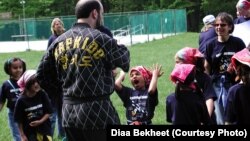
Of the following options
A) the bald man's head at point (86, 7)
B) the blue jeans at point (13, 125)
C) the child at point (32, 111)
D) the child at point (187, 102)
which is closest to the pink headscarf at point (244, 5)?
the child at point (187, 102)

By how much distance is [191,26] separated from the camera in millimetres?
58562

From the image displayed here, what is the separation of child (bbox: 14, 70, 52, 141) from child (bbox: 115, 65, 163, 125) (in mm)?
873

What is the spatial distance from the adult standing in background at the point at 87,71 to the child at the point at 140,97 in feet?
4.32

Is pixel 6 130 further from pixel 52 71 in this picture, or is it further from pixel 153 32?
pixel 153 32

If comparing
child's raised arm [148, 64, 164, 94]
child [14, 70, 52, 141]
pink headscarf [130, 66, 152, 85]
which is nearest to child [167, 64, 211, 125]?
child's raised arm [148, 64, 164, 94]

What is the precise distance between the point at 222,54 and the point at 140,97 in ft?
3.93

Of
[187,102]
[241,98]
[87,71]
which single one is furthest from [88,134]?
[241,98]

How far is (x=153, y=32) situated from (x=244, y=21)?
34328 millimetres

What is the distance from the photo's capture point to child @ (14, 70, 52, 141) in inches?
233

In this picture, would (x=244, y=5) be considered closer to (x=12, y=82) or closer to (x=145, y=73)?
(x=145, y=73)

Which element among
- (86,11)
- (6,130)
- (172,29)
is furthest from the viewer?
(172,29)

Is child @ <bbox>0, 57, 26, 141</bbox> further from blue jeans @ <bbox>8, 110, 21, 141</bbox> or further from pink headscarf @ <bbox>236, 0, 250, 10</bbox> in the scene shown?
pink headscarf @ <bbox>236, 0, 250, 10</bbox>

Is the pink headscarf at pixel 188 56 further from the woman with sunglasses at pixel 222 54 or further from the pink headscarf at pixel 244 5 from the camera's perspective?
the pink headscarf at pixel 244 5

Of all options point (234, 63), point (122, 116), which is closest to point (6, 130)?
point (122, 116)
